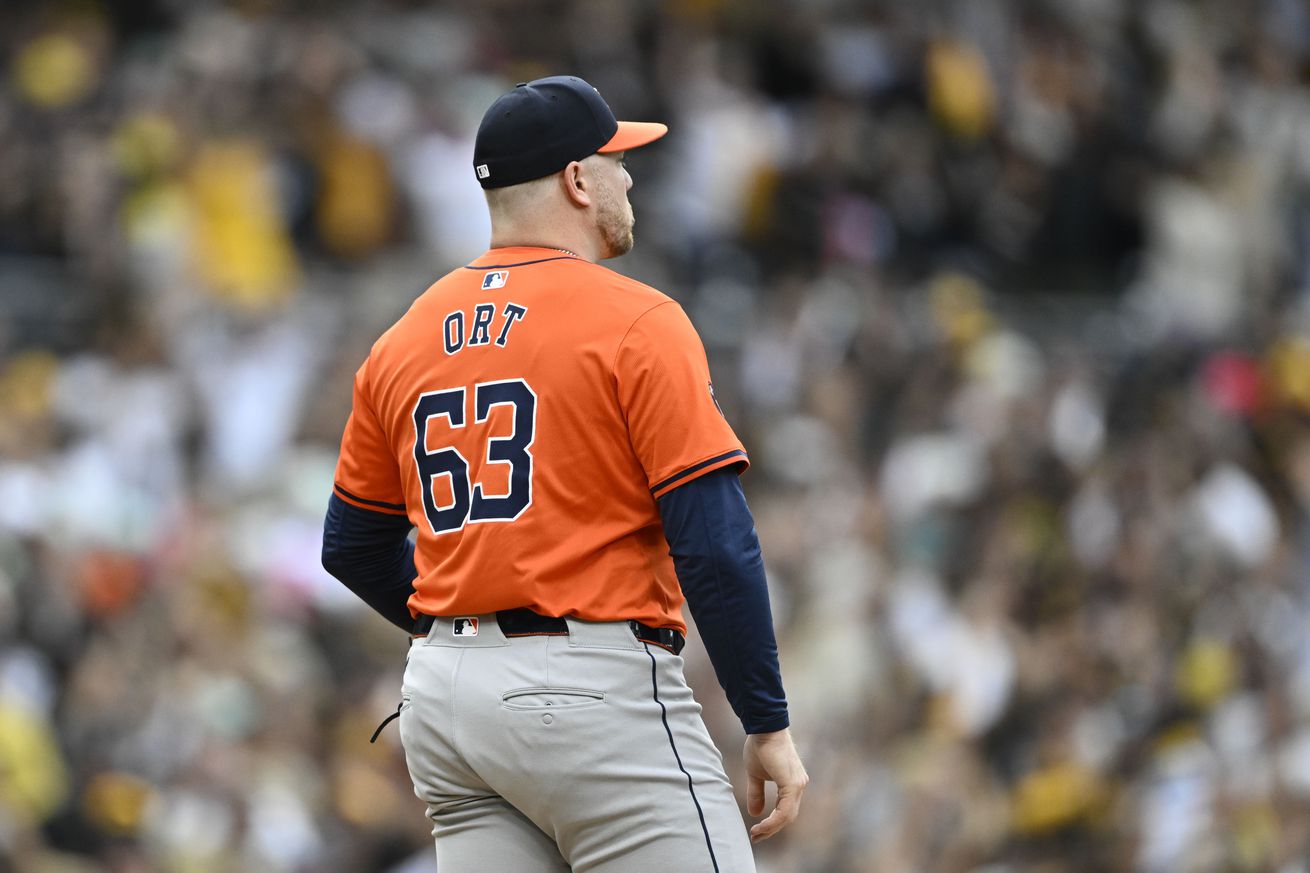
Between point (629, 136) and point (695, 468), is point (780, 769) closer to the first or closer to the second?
point (695, 468)

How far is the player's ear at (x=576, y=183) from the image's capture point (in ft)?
11.0

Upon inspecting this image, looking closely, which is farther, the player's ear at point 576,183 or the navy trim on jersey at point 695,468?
the player's ear at point 576,183

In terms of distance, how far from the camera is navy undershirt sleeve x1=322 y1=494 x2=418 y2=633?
360 centimetres

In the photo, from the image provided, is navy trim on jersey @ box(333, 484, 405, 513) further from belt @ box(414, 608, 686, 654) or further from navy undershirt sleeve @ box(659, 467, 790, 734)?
navy undershirt sleeve @ box(659, 467, 790, 734)

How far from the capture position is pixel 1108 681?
9750mm

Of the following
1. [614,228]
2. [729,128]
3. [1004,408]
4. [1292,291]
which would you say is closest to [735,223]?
[729,128]

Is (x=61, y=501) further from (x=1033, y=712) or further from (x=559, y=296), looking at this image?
(x=559, y=296)

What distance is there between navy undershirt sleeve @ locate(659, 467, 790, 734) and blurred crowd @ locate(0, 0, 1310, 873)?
4514 mm

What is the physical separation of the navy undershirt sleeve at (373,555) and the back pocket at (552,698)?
1.80 feet

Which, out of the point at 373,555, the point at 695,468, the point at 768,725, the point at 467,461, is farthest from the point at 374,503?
the point at 768,725

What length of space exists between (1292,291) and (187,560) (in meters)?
9.22

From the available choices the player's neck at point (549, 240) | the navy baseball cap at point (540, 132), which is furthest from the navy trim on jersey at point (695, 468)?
the navy baseball cap at point (540, 132)

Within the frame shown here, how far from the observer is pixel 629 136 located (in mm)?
3414

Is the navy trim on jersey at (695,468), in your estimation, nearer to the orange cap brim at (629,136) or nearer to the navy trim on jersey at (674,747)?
the navy trim on jersey at (674,747)
